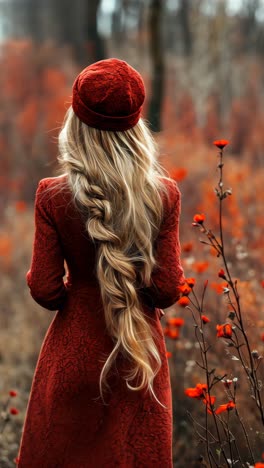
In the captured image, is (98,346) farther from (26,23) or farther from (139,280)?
(26,23)

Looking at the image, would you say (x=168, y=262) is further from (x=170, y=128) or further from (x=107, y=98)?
(x=170, y=128)

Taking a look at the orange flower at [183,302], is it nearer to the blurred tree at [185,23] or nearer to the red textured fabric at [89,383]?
the red textured fabric at [89,383]

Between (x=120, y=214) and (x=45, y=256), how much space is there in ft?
0.94

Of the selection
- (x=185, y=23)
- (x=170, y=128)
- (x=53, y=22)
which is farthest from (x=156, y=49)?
(x=53, y=22)

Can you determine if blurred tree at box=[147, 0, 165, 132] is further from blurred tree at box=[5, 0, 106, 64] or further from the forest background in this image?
blurred tree at box=[5, 0, 106, 64]

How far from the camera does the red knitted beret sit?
2.31 meters

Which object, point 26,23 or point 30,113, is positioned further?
point 26,23

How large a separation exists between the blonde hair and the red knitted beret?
0.03 meters

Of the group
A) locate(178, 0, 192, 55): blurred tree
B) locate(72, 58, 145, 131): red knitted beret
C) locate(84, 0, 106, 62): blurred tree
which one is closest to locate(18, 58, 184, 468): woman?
locate(72, 58, 145, 131): red knitted beret

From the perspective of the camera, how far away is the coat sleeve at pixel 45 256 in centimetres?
233

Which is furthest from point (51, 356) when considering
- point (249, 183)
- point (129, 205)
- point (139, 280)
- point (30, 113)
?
point (30, 113)

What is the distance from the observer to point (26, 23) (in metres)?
30.5

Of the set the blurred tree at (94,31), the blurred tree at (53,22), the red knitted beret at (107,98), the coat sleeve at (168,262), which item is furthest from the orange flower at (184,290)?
the blurred tree at (53,22)

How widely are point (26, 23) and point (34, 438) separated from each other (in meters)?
30.0
